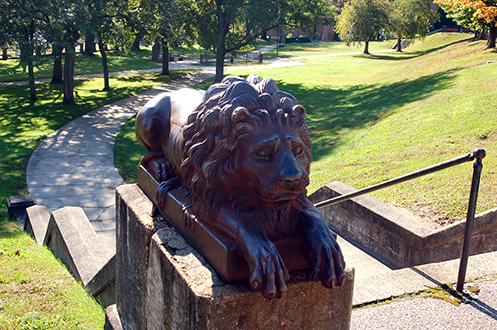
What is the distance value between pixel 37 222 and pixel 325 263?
662 cm

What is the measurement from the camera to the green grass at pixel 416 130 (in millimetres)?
6219

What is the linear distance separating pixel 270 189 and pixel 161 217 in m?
1.30

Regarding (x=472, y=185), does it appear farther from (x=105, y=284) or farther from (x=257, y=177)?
(x=105, y=284)

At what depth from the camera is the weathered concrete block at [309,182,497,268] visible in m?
4.89

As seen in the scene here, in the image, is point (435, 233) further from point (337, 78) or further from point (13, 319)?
point (337, 78)

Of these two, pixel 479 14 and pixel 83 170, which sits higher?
pixel 479 14

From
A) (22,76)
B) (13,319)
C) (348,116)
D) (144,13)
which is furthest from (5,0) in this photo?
(13,319)

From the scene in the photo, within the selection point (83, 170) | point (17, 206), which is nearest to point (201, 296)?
point (17, 206)

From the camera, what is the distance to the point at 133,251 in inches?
135

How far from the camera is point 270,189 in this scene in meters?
2.26

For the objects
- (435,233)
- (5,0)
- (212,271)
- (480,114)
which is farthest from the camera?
(5,0)

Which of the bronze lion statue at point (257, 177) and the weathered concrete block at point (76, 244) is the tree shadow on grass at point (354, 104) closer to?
the weathered concrete block at point (76, 244)

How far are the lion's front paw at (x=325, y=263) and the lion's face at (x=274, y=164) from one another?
299mm

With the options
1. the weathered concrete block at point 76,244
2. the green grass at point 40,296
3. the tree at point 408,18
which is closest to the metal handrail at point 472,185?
the green grass at point 40,296
